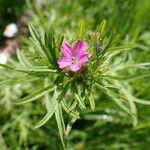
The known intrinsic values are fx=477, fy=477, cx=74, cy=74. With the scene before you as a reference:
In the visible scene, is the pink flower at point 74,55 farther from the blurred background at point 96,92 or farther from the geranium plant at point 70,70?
the blurred background at point 96,92

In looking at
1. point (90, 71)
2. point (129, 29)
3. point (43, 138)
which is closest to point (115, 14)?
point (129, 29)

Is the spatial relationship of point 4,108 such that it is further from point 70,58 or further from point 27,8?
point 70,58

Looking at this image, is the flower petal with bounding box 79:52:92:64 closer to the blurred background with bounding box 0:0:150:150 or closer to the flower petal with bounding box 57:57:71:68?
the flower petal with bounding box 57:57:71:68

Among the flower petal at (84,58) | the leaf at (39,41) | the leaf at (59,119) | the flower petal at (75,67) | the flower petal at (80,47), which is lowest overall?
the leaf at (59,119)

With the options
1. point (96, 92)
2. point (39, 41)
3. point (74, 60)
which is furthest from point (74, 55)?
point (96, 92)

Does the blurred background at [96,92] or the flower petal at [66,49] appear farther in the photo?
the blurred background at [96,92]

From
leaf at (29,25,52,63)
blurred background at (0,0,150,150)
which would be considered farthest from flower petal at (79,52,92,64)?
blurred background at (0,0,150,150)

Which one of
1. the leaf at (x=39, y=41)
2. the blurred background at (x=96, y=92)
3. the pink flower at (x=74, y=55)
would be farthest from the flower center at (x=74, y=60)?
the blurred background at (x=96, y=92)

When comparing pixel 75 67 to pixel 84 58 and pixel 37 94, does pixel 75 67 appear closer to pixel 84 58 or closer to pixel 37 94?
pixel 84 58
